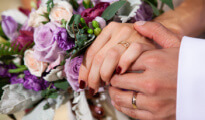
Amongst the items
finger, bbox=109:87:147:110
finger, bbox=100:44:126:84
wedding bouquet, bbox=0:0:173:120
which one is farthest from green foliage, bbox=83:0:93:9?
finger, bbox=109:87:147:110

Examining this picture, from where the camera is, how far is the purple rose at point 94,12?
0.52 m

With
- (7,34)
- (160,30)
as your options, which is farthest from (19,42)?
(160,30)

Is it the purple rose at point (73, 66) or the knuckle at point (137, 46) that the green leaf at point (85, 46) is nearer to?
the purple rose at point (73, 66)

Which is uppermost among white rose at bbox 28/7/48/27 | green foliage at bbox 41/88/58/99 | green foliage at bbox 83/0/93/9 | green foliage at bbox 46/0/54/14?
green foliage at bbox 46/0/54/14

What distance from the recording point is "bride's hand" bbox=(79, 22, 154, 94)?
473 millimetres

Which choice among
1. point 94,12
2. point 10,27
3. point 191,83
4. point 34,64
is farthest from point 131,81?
point 10,27

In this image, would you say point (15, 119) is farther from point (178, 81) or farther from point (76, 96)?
point (178, 81)

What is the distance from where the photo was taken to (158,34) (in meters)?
0.50

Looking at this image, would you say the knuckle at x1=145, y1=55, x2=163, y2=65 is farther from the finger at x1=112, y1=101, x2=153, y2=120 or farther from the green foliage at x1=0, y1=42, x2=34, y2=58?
the green foliage at x1=0, y1=42, x2=34, y2=58

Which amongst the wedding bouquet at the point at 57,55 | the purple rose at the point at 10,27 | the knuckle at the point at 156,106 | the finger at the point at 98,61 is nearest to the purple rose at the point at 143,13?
the wedding bouquet at the point at 57,55

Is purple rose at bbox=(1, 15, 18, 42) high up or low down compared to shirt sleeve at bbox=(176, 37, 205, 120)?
up

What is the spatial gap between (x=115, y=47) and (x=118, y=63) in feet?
0.17

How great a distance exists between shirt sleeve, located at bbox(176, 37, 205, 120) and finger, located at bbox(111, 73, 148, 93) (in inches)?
3.6

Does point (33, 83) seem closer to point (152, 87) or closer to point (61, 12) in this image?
point (61, 12)
